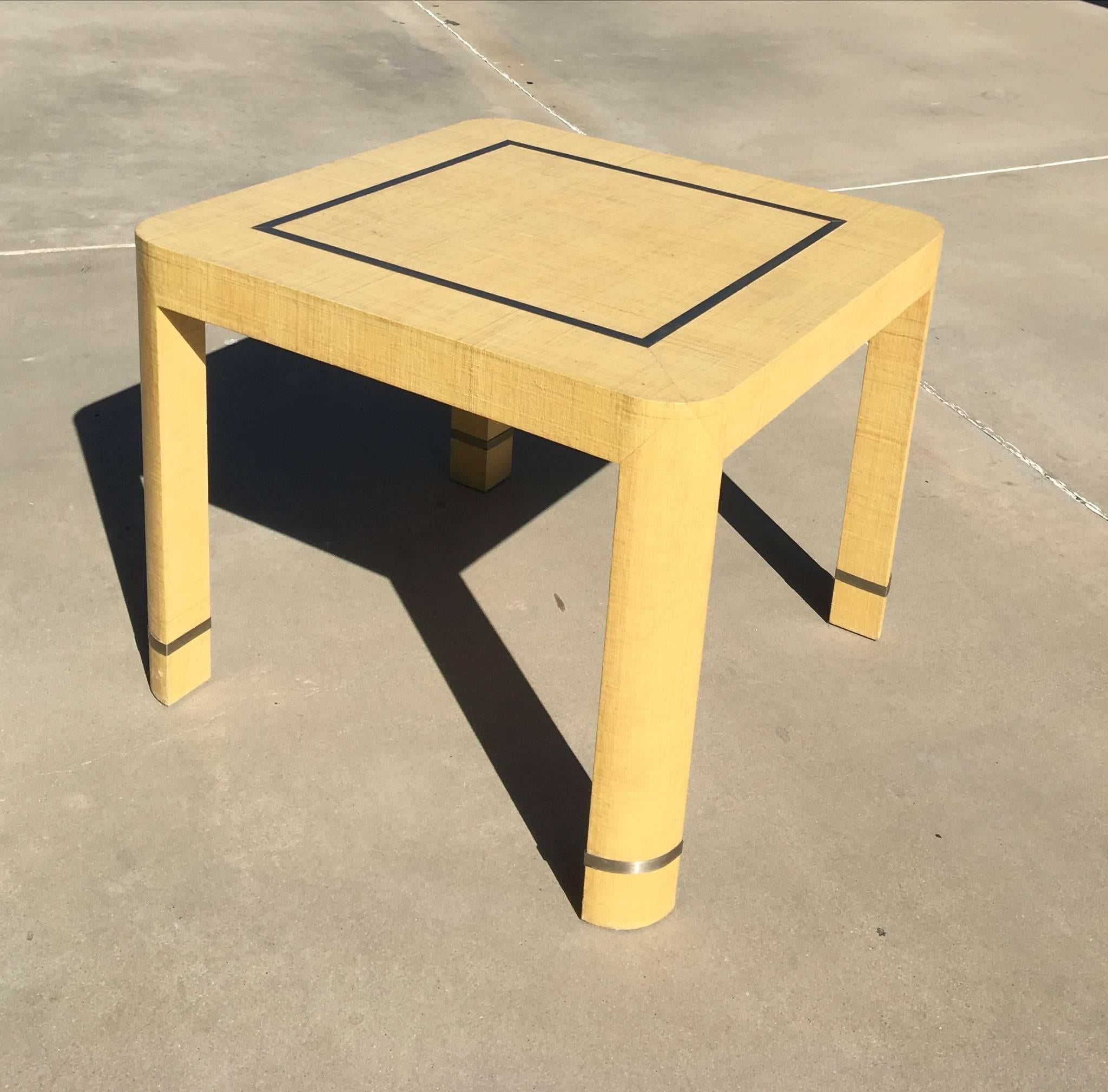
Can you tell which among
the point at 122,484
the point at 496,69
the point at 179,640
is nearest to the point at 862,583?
the point at 179,640

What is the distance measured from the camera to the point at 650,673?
172cm

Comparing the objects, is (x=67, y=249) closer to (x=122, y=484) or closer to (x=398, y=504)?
(x=122, y=484)

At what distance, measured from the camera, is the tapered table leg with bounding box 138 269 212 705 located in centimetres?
199

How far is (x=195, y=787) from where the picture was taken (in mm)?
2100

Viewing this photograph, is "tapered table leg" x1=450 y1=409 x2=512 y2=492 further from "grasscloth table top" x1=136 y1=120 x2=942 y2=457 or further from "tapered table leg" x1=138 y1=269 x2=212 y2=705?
"tapered table leg" x1=138 y1=269 x2=212 y2=705

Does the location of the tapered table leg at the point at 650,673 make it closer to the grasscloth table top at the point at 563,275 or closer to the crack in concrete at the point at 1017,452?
the grasscloth table top at the point at 563,275

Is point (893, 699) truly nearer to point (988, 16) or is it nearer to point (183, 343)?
point (183, 343)

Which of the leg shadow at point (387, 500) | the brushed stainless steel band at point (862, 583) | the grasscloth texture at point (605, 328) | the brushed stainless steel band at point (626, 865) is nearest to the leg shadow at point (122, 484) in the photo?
the leg shadow at point (387, 500)

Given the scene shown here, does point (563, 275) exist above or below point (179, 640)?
above

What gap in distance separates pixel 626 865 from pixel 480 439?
3.74ft

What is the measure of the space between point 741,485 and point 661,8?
4639mm

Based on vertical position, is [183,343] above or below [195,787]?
above

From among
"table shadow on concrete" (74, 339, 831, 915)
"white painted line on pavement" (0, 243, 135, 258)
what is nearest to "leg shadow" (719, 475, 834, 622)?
"table shadow on concrete" (74, 339, 831, 915)

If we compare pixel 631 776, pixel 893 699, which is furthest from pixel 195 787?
pixel 893 699
